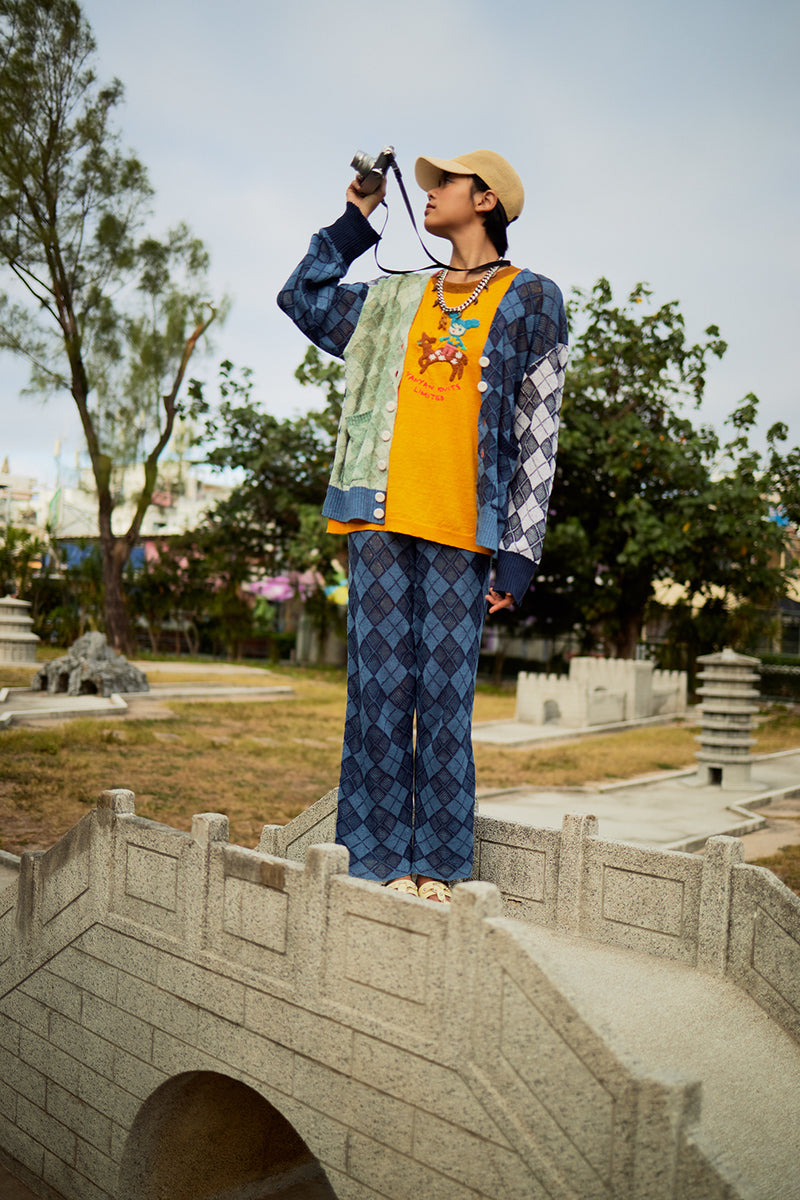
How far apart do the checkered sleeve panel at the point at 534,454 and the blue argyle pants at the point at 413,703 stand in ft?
0.47

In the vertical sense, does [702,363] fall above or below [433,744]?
above

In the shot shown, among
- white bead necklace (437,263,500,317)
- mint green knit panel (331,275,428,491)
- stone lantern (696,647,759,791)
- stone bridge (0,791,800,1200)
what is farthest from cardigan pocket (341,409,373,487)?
stone lantern (696,647,759,791)

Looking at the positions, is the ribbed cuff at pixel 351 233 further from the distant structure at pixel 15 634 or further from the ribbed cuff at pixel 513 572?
the distant structure at pixel 15 634

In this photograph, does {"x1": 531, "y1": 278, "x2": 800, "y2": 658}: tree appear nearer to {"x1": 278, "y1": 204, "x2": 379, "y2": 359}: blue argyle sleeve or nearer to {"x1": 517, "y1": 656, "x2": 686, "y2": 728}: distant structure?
{"x1": 517, "y1": 656, "x2": 686, "y2": 728}: distant structure

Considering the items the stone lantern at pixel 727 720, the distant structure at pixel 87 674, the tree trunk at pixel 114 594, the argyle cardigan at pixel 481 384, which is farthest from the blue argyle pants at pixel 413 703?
the tree trunk at pixel 114 594

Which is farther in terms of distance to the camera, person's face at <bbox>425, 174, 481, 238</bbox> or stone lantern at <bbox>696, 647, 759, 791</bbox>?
stone lantern at <bbox>696, 647, 759, 791</bbox>

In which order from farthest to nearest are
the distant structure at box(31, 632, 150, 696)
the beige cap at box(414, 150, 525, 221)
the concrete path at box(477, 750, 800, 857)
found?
the distant structure at box(31, 632, 150, 696)
the concrete path at box(477, 750, 800, 857)
the beige cap at box(414, 150, 525, 221)

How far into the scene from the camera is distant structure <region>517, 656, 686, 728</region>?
14.0 meters

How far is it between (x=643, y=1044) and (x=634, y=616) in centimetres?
1711

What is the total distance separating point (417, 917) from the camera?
2244mm

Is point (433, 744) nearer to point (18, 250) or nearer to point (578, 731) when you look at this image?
point (578, 731)

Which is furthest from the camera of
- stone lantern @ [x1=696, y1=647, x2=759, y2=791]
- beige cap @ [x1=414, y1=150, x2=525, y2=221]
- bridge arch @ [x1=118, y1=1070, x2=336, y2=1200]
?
stone lantern @ [x1=696, y1=647, x2=759, y2=791]

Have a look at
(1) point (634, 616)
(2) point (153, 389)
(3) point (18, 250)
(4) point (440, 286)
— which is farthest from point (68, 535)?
Result: (4) point (440, 286)

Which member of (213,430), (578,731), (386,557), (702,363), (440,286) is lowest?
(578,731)
